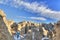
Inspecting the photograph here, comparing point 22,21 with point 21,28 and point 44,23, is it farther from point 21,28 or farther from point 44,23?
point 44,23

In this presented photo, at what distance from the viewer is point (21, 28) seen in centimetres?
344

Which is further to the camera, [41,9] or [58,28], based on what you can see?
[41,9]

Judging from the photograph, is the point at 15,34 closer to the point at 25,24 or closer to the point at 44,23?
the point at 25,24

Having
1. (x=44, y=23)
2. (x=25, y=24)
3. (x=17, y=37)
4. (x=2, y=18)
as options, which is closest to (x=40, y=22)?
(x=44, y=23)

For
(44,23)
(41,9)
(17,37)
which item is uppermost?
(41,9)

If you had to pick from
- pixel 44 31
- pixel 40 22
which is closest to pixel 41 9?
pixel 40 22

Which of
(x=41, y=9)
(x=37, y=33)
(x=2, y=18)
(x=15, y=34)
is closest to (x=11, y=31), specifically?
(x=15, y=34)

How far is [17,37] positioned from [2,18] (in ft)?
1.77

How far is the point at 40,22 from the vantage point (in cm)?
356

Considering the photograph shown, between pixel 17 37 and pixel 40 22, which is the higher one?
pixel 40 22

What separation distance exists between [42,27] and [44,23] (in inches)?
4.1

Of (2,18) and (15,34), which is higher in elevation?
(2,18)

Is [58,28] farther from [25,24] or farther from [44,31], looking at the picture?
[25,24]

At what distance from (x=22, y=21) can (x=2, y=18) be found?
1.49 feet
